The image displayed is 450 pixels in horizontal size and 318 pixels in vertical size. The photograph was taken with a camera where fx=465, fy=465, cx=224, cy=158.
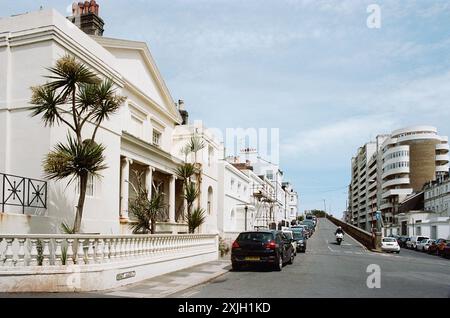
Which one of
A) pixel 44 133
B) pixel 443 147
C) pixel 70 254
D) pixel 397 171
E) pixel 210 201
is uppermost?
pixel 443 147

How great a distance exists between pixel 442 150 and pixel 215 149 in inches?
2947

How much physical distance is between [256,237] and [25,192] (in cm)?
813

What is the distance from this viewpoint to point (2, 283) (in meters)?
10.1

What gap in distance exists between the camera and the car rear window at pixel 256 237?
672 inches

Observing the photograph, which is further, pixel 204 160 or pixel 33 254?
pixel 204 160

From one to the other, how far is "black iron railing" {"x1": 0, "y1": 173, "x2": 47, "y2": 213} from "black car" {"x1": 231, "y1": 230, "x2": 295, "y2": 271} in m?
7.05

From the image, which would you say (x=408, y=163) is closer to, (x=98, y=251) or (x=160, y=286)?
(x=160, y=286)

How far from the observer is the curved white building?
93062mm

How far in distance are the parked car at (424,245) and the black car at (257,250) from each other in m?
30.4

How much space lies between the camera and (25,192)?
13.4 meters

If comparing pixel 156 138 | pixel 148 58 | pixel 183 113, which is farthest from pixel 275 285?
pixel 183 113

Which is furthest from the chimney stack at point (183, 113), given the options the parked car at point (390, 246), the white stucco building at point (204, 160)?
the parked car at point (390, 246)

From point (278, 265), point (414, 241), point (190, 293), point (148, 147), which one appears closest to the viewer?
point (190, 293)
